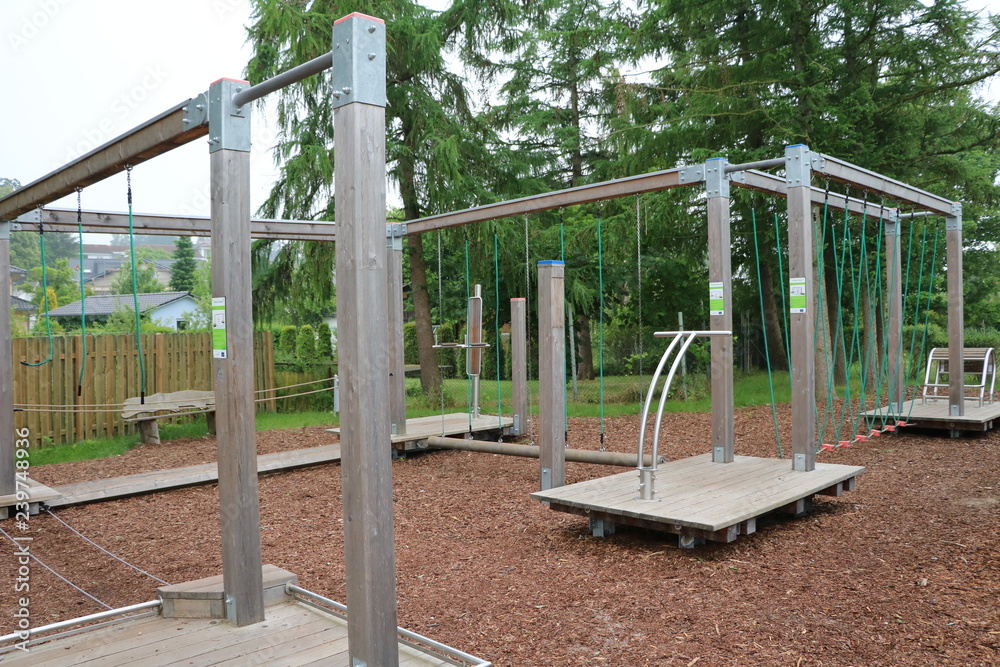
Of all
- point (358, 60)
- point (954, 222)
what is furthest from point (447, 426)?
point (358, 60)

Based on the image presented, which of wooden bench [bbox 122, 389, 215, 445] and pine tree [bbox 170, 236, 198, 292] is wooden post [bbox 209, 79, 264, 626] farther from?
pine tree [bbox 170, 236, 198, 292]

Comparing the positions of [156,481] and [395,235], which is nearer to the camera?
[156,481]

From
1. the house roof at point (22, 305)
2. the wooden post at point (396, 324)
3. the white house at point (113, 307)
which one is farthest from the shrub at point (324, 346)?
the house roof at point (22, 305)

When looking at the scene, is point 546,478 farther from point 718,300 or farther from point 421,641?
point 421,641

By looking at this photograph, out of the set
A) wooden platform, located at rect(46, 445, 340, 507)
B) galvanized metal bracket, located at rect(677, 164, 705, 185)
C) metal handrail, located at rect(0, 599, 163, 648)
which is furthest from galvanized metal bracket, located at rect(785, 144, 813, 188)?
metal handrail, located at rect(0, 599, 163, 648)

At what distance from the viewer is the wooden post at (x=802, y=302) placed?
571 centimetres

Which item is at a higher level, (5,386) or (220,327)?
(220,327)

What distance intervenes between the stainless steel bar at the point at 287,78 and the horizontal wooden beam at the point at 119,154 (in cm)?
24

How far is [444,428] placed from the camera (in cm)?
857

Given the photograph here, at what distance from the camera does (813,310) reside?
19.5 feet

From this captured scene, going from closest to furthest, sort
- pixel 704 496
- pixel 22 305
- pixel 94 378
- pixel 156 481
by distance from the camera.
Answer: pixel 704 496 → pixel 156 481 → pixel 94 378 → pixel 22 305

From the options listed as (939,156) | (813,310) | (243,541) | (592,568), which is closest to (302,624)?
(243,541)

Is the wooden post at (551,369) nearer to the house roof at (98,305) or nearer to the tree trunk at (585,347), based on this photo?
the tree trunk at (585,347)

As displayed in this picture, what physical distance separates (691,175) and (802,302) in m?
1.26
